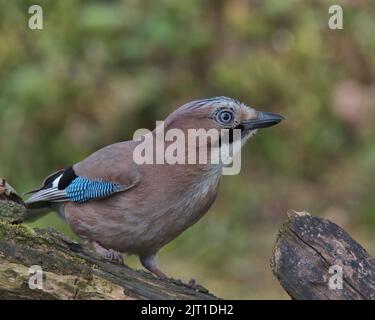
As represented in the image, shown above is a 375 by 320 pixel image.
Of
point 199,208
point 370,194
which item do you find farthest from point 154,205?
point 370,194

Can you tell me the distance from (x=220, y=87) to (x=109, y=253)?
3.92 metres

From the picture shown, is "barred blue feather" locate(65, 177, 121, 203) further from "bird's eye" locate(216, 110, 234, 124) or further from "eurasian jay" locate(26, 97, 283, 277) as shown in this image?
"bird's eye" locate(216, 110, 234, 124)

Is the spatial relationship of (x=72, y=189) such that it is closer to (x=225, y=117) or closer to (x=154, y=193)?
(x=154, y=193)

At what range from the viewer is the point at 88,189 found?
4723 millimetres

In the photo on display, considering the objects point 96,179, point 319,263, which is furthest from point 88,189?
point 319,263

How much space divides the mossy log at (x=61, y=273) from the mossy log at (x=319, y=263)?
0.42 m

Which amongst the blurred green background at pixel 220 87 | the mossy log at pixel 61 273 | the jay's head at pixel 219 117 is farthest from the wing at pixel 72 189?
the blurred green background at pixel 220 87

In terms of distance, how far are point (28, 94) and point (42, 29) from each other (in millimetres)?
683

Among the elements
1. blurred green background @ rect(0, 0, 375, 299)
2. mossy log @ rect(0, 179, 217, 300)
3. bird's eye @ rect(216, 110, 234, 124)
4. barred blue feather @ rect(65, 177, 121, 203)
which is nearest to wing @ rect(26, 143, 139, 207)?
barred blue feather @ rect(65, 177, 121, 203)

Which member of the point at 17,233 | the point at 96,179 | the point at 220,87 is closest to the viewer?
the point at 17,233

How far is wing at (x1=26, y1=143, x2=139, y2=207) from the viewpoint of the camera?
4.59 metres

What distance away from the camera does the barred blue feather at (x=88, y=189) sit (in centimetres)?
462

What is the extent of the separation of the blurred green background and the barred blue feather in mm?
2753

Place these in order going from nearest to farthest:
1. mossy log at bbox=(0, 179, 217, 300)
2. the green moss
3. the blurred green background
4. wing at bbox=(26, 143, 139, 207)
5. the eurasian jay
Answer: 1. mossy log at bbox=(0, 179, 217, 300)
2. the green moss
3. the eurasian jay
4. wing at bbox=(26, 143, 139, 207)
5. the blurred green background
